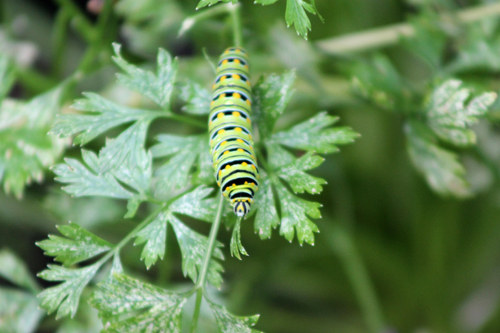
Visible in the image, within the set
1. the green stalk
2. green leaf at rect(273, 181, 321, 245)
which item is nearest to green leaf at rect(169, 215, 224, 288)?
the green stalk

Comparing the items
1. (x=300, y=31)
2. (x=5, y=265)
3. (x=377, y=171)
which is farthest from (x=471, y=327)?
(x=5, y=265)

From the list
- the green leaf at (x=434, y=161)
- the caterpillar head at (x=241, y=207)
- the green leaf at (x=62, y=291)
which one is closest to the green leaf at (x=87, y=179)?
the green leaf at (x=62, y=291)

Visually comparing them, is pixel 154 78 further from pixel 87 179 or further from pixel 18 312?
pixel 18 312

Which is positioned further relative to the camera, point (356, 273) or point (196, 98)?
point (356, 273)

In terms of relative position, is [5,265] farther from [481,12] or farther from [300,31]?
[481,12]

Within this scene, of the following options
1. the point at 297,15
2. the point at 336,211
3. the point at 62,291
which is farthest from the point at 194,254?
the point at 336,211

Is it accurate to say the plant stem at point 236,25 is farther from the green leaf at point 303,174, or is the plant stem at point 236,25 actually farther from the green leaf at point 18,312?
the green leaf at point 18,312

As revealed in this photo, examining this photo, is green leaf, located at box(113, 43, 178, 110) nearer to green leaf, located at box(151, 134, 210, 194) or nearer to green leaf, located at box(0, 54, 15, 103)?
green leaf, located at box(151, 134, 210, 194)

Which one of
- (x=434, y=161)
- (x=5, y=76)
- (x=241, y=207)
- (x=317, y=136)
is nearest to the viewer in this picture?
(x=241, y=207)
